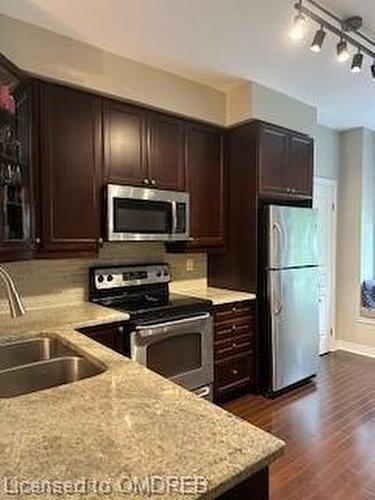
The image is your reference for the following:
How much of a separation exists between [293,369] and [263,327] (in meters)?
0.52

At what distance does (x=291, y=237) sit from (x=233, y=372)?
1.28 m

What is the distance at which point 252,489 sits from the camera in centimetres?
89

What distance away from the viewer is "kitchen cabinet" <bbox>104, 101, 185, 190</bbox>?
2730 mm

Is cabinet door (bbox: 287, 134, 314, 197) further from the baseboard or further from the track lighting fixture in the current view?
the baseboard

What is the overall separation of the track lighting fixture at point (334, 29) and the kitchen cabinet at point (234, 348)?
194 centimetres

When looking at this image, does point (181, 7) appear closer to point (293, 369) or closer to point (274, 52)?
point (274, 52)

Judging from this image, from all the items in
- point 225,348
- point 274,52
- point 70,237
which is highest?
Result: point 274,52

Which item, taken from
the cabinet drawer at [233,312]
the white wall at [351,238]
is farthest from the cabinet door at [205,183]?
the white wall at [351,238]

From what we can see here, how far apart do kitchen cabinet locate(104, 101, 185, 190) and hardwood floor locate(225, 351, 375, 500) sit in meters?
1.99

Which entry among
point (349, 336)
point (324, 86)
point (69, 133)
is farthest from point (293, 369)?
point (69, 133)

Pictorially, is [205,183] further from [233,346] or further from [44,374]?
[44,374]

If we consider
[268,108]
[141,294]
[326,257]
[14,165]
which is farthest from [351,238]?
[14,165]

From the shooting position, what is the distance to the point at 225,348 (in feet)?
10.2

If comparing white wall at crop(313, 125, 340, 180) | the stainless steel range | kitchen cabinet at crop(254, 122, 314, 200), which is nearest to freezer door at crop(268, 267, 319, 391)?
the stainless steel range
